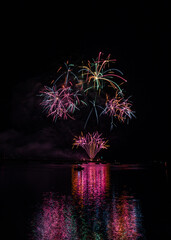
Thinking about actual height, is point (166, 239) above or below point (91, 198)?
below

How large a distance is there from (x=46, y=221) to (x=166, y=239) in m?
6.44

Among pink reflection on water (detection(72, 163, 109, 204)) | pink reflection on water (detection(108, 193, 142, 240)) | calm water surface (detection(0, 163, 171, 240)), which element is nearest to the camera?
pink reflection on water (detection(108, 193, 142, 240))

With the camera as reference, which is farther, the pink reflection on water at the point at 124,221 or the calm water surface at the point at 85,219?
the calm water surface at the point at 85,219

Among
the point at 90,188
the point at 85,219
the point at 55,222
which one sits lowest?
the point at 55,222

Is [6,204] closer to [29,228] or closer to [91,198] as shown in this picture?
[91,198]

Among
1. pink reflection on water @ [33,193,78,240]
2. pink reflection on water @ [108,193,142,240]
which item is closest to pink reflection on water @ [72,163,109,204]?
pink reflection on water @ [33,193,78,240]

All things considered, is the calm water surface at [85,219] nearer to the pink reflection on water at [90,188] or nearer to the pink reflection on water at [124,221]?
the pink reflection on water at [124,221]

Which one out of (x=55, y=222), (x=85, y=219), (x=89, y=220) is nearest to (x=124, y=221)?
(x=89, y=220)

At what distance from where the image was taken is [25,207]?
20766 mm

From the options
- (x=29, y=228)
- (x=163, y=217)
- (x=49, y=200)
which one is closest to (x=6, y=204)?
(x=49, y=200)

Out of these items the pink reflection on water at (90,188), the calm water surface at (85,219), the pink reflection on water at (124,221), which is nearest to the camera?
the pink reflection on water at (124,221)

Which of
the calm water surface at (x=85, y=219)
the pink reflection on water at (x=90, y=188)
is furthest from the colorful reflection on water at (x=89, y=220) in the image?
the pink reflection on water at (x=90, y=188)

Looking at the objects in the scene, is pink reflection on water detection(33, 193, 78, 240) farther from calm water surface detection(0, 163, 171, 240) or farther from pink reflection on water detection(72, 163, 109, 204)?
pink reflection on water detection(72, 163, 109, 204)

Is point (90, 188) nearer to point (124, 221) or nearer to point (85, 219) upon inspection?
point (85, 219)
